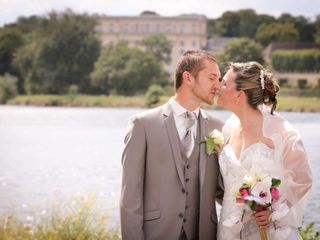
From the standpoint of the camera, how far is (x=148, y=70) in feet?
178

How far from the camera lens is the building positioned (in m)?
75.7

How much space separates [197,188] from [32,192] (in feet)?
41.6

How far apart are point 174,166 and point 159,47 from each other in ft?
197

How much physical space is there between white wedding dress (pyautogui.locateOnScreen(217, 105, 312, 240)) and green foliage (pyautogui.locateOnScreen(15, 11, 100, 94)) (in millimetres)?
49709

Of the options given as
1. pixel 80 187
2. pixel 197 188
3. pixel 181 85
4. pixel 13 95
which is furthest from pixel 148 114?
pixel 13 95

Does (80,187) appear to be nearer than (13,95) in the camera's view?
Yes

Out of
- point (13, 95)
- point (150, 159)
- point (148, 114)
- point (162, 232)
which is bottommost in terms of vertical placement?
point (13, 95)

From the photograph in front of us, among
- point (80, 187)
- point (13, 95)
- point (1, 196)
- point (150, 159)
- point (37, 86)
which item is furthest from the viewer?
point (37, 86)

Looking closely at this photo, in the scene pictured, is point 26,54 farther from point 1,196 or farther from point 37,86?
point 1,196

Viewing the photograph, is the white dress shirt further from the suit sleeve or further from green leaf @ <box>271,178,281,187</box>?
green leaf @ <box>271,178,281,187</box>

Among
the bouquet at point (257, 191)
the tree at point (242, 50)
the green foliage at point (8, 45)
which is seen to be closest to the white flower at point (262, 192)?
the bouquet at point (257, 191)

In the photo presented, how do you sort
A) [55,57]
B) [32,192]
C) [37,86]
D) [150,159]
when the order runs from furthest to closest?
[55,57] → [37,86] → [32,192] → [150,159]

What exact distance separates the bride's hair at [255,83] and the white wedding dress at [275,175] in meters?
0.10

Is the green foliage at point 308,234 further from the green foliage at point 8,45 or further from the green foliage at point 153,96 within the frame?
the green foliage at point 8,45
